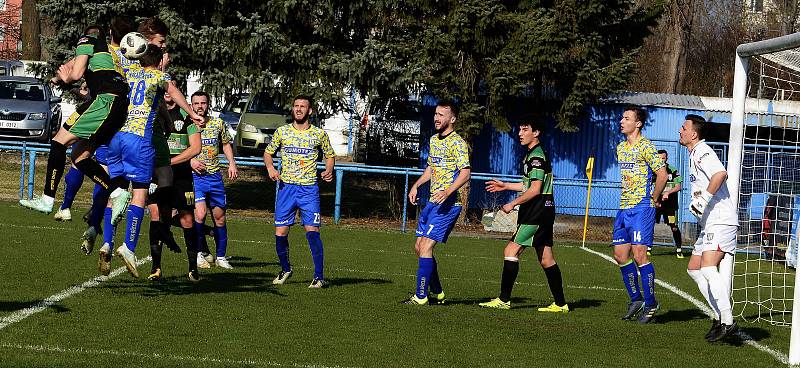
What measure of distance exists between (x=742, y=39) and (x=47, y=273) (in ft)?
159

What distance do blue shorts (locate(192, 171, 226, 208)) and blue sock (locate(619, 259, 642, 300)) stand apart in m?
5.18

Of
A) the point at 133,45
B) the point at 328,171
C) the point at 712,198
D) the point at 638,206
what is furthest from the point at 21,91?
the point at 712,198

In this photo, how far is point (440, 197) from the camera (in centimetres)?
1130

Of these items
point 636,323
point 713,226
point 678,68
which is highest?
point 678,68

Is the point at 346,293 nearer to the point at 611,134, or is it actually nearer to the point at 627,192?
the point at 627,192

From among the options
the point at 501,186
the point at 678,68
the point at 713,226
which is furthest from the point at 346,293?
the point at 678,68

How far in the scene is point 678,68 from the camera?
4225 centimetres

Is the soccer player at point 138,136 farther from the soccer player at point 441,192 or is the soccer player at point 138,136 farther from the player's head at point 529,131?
the player's head at point 529,131

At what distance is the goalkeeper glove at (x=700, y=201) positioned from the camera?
32.5ft

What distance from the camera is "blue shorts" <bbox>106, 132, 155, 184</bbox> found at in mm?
10133

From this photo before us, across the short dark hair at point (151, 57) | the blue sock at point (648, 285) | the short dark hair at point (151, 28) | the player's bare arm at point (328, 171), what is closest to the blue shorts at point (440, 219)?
the player's bare arm at point (328, 171)

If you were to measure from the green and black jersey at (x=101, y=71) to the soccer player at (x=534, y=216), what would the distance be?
363 centimetres

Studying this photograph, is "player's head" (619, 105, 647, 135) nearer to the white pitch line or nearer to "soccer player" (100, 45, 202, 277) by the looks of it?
"soccer player" (100, 45, 202, 277)

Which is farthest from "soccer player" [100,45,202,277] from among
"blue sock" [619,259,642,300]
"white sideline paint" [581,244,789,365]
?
"white sideline paint" [581,244,789,365]
